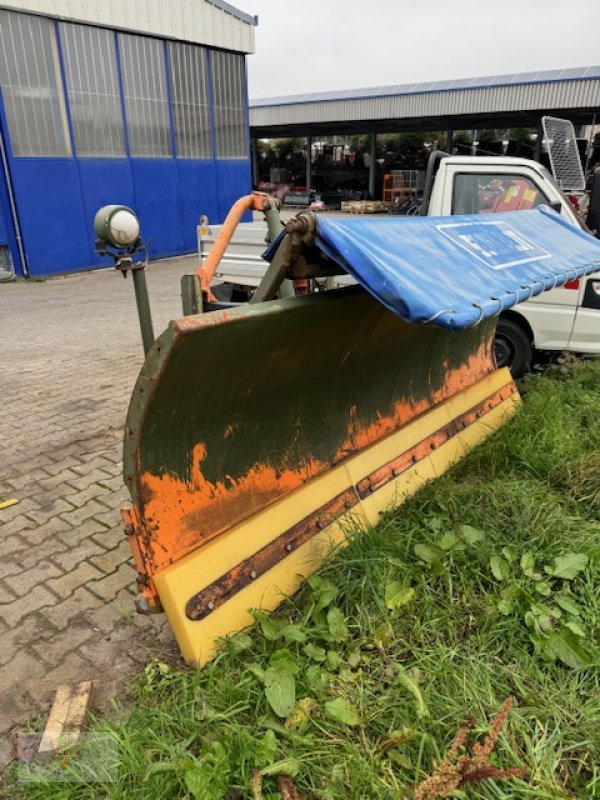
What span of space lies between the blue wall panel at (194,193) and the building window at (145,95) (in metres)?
0.78

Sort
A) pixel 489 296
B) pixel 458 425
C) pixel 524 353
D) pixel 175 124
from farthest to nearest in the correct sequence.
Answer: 1. pixel 175 124
2. pixel 524 353
3. pixel 458 425
4. pixel 489 296

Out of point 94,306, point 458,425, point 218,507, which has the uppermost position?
point 218,507

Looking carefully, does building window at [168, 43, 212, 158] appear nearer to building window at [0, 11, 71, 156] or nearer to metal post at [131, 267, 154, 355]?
building window at [0, 11, 71, 156]

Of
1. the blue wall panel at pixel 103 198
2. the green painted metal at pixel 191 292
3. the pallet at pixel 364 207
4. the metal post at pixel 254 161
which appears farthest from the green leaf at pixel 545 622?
the metal post at pixel 254 161

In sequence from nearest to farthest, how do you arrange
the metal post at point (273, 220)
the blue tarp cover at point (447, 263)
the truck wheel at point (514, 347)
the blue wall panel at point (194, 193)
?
the blue tarp cover at point (447, 263) < the metal post at point (273, 220) < the truck wheel at point (514, 347) < the blue wall panel at point (194, 193)

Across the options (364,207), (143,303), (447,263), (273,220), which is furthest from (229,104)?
(447,263)

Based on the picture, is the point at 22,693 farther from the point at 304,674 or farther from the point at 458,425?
the point at 458,425

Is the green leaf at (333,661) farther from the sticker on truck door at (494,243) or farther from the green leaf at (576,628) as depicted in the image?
the sticker on truck door at (494,243)

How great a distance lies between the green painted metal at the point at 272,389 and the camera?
6.18ft

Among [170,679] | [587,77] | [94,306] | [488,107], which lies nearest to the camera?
[170,679]

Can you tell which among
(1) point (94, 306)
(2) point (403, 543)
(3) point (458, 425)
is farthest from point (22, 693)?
(1) point (94, 306)

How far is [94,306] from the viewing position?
30.7 feet

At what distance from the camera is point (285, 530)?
8.02 ft

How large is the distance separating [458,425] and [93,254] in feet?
34.2
